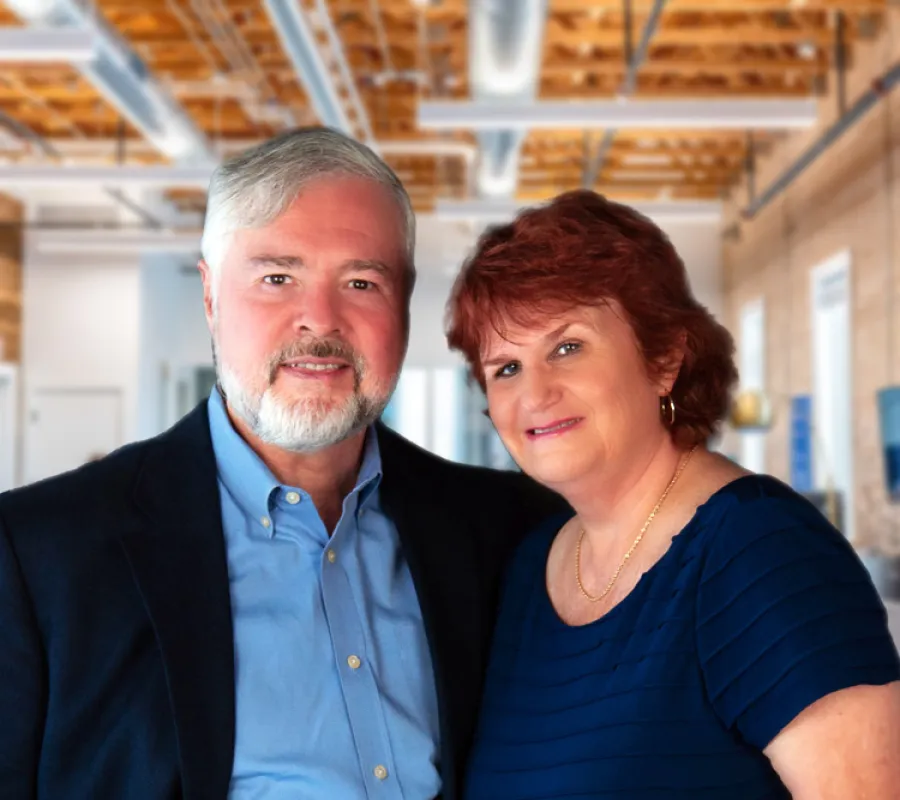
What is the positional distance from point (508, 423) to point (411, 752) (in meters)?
0.51

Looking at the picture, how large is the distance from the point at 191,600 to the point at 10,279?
1319 cm

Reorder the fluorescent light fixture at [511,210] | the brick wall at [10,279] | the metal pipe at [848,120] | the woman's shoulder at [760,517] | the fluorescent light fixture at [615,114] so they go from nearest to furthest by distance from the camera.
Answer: the woman's shoulder at [760,517] → the fluorescent light fixture at [615,114] → the metal pipe at [848,120] → the fluorescent light fixture at [511,210] → the brick wall at [10,279]

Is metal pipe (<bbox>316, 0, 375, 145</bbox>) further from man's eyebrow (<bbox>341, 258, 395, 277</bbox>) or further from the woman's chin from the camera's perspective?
the woman's chin

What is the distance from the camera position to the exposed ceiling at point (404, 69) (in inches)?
302

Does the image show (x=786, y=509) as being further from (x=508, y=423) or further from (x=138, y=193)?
(x=138, y=193)

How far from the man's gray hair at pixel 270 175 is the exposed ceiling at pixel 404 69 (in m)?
4.22

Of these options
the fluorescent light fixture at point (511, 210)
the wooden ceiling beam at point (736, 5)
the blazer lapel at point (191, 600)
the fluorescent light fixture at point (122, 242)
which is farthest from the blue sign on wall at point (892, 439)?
the fluorescent light fixture at point (122, 242)

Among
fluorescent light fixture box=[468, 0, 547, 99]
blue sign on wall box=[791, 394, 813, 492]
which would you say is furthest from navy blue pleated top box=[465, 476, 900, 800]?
blue sign on wall box=[791, 394, 813, 492]

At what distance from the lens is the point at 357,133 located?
10.1 meters

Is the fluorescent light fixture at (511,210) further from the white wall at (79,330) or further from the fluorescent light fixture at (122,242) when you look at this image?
the white wall at (79,330)

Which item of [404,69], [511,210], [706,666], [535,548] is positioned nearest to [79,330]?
[404,69]

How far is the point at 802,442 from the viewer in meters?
10.2

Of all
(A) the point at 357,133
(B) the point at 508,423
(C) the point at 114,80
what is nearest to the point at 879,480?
(A) the point at 357,133

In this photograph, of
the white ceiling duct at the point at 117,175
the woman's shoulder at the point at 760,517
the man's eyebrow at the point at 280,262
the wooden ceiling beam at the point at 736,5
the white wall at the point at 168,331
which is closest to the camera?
the woman's shoulder at the point at 760,517
